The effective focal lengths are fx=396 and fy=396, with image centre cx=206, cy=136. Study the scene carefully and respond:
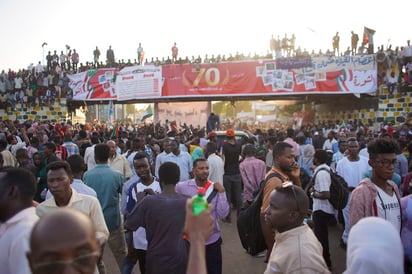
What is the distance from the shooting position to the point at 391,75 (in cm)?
1830

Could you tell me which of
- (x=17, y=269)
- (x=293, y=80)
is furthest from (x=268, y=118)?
(x=17, y=269)

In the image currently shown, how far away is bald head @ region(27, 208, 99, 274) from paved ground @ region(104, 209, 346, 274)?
4.44 metres

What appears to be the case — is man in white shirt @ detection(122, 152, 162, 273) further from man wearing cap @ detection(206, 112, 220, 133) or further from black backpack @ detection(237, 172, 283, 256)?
man wearing cap @ detection(206, 112, 220, 133)

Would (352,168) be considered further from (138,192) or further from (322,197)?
(138,192)

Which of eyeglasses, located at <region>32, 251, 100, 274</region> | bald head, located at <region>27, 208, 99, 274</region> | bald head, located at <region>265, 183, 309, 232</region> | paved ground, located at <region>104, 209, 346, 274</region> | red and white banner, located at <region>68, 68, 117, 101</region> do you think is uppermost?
red and white banner, located at <region>68, 68, 117, 101</region>

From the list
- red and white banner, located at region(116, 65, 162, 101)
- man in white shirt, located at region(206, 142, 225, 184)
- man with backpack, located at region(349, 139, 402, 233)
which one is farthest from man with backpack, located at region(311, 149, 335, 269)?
red and white banner, located at region(116, 65, 162, 101)

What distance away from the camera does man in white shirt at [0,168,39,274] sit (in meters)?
2.13

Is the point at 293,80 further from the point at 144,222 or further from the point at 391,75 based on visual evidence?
the point at 144,222

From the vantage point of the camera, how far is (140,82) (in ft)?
64.0

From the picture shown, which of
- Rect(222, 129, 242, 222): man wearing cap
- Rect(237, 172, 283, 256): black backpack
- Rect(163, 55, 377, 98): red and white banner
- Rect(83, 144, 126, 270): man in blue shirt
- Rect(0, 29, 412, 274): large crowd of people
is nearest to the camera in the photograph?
Rect(0, 29, 412, 274): large crowd of people

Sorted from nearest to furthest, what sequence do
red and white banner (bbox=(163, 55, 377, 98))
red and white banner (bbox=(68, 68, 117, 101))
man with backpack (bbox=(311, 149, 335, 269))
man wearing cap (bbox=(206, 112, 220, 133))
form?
man with backpack (bbox=(311, 149, 335, 269)) → man wearing cap (bbox=(206, 112, 220, 133)) → red and white banner (bbox=(163, 55, 377, 98)) → red and white banner (bbox=(68, 68, 117, 101))

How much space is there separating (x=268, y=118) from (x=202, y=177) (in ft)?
90.6

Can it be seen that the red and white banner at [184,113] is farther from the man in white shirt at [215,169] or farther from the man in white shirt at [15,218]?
the man in white shirt at [15,218]

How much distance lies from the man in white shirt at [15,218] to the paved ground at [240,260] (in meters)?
3.41
